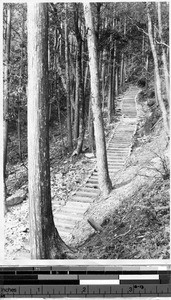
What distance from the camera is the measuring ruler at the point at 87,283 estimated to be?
3764 mm

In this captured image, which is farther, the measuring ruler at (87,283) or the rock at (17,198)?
the rock at (17,198)

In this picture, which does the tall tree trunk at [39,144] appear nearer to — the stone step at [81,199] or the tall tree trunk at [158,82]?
the stone step at [81,199]

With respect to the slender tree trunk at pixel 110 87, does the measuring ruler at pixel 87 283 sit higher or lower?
lower

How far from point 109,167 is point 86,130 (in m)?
0.49

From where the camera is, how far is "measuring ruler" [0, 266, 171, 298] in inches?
148

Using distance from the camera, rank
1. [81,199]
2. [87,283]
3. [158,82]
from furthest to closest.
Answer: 1. [81,199]
2. [158,82]
3. [87,283]

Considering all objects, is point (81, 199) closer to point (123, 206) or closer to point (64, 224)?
point (64, 224)

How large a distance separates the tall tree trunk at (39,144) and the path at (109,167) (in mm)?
121

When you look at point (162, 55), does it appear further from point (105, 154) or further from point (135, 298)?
point (135, 298)

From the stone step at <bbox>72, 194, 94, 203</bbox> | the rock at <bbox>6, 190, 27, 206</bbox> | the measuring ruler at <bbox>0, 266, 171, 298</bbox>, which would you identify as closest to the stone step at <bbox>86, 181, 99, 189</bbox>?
the stone step at <bbox>72, 194, 94, 203</bbox>

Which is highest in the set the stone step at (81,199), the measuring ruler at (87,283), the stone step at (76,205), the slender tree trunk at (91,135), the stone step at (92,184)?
the slender tree trunk at (91,135)

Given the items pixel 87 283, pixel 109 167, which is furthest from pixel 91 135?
pixel 87 283

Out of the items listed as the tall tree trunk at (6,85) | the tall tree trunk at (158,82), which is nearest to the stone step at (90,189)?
the tall tree trunk at (6,85)

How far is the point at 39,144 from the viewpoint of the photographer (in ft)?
12.5
